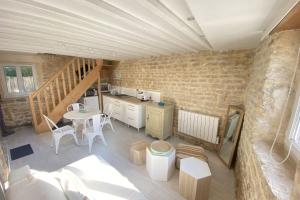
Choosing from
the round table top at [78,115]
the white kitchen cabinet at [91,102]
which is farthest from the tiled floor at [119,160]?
the white kitchen cabinet at [91,102]

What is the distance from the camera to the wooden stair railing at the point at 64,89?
13.4 ft

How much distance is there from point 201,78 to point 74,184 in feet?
9.81

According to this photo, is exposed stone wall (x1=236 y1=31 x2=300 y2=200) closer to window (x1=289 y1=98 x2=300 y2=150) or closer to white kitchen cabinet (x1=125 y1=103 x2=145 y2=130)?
window (x1=289 y1=98 x2=300 y2=150)

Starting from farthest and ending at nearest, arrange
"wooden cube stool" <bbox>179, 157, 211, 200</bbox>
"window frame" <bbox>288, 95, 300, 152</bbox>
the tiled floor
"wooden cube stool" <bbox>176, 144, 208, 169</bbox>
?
"wooden cube stool" <bbox>176, 144, 208, 169</bbox>, the tiled floor, "wooden cube stool" <bbox>179, 157, 211, 200</bbox>, "window frame" <bbox>288, 95, 300, 152</bbox>

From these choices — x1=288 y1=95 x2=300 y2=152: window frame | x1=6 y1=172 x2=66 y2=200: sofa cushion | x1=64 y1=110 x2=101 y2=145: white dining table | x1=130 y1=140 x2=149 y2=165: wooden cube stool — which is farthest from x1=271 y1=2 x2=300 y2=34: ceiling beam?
x1=64 y1=110 x2=101 y2=145: white dining table

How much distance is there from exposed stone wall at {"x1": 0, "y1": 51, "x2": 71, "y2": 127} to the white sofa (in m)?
3.73

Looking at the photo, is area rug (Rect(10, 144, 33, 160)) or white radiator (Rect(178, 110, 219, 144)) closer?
area rug (Rect(10, 144, 33, 160))

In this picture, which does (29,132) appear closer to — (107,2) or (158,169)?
(158,169)

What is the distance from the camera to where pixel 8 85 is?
4.13 meters

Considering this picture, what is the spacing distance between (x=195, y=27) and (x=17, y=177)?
2.61m

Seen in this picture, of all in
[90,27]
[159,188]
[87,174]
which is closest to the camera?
[90,27]

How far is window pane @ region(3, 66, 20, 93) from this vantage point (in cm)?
407

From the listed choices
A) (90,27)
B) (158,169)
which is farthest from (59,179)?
(90,27)

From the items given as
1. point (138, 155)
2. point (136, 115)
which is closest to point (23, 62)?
point (136, 115)
